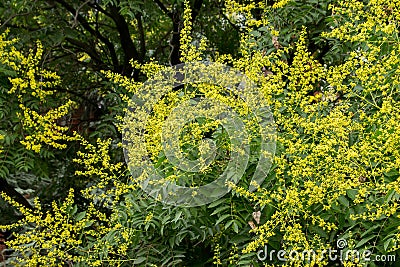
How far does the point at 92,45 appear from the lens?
14.7 feet

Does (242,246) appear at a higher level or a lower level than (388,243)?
lower

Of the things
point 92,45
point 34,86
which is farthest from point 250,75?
point 92,45

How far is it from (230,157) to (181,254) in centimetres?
53

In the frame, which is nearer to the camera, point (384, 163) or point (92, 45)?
point (384, 163)

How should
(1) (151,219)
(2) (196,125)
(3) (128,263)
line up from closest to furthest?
(2) (196,125) < (1) (151,219) < (3) (128,263)

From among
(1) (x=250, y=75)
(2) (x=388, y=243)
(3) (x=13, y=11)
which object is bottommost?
(2) (x=388, y=243)

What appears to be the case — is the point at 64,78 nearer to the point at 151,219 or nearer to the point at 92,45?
the point at 92,45

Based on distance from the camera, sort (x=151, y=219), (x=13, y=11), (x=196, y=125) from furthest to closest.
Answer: (x=13, y=11)
(x=151, y=219)
(x=196, y=125)

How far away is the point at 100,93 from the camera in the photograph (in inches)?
172

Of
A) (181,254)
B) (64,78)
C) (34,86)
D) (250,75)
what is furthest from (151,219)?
(64,78)

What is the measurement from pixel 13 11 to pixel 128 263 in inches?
80.2

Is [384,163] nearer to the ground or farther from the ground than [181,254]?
farther from the ground

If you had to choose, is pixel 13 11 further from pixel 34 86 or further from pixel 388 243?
pixel 388 243

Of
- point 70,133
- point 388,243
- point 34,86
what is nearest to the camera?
point 388,243
